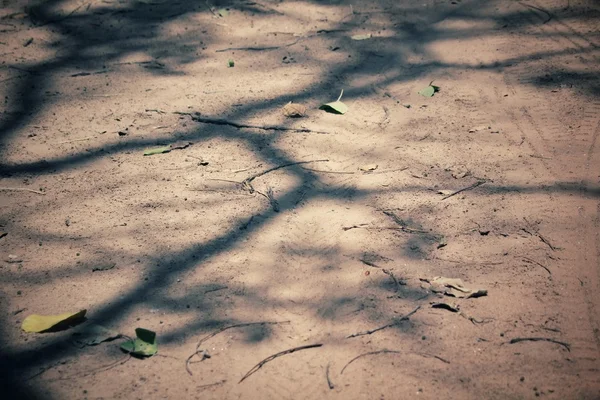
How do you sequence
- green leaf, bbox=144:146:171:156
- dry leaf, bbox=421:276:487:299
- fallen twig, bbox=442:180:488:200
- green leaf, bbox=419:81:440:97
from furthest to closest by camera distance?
green leaf, bbox=419:81:440:97 < green leaf, bbox=144:146:171:156 < fallen twig, bbox=442:180:488:200 < dry leaf, bbox=421:276:487:299

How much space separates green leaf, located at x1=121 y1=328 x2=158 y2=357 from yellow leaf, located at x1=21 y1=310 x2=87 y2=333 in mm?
242

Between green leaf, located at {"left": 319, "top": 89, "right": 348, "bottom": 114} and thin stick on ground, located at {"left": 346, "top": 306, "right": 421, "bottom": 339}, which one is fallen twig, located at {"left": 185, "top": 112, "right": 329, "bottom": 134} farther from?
thin stick on ground, located at {"left": 346, "top": 306, "right": 421, "bottom": 339}

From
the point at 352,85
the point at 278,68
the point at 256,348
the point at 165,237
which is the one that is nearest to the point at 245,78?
the point at 278,68

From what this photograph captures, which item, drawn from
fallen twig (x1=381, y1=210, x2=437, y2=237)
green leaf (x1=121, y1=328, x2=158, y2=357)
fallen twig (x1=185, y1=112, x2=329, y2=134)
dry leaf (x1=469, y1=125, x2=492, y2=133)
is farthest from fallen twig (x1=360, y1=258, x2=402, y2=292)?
dry leaf (x1=469, y1=125, x2=492, y2=133)

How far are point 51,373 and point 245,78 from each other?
8.11 ft

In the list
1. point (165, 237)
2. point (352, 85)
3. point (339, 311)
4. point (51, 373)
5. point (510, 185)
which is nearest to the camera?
point (51, 373)

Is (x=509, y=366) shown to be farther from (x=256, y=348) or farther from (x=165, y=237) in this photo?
(x=165, y=237)

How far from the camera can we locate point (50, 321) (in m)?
2.09

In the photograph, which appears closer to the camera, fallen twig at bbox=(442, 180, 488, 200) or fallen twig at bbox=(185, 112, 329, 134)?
fallen twig at bbox=(442, 180, 488, 200)

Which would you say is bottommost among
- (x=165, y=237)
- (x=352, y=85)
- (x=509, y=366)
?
(x=509, y=366)

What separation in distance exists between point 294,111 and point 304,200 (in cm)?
89

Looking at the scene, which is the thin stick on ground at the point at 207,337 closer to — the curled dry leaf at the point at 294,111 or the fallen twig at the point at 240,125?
the fallen twig at the point at 240,125

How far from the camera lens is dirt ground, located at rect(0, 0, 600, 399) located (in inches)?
77.5

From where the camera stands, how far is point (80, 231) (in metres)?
2.54
